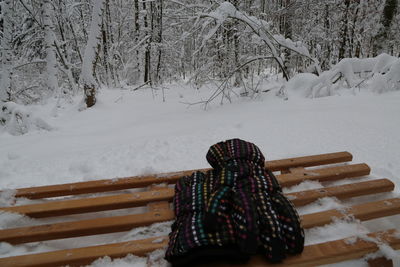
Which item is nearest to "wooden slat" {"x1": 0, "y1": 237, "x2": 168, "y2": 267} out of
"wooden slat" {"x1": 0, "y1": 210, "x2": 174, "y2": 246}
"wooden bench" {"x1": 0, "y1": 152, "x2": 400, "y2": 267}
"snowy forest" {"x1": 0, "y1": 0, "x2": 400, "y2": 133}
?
"wooden bench" {"x1": 0, "y1": 152, "x2": 400, "y2": 267}

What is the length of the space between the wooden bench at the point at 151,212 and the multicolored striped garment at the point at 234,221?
0.33ft

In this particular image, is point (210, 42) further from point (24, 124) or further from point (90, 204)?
point (90, 204)

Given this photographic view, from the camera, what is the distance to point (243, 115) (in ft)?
13.4

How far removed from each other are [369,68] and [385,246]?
5.05 metres

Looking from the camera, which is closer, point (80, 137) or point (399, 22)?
point (80, 137)

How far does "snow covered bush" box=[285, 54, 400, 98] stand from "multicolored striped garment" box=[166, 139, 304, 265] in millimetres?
3869

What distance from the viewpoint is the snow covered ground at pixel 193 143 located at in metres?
1.69

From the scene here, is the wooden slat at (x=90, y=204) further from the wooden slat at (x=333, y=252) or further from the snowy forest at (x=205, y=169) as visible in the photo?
the wooden slat at (x=333, y=252)

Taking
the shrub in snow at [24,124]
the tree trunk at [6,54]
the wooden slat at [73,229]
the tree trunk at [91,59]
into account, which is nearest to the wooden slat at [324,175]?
the wooden slat at [73,229]

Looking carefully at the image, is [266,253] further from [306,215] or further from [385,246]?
[385,246]

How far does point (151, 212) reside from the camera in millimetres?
1655

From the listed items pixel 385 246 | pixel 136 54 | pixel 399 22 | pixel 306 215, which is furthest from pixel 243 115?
pixel 136 54

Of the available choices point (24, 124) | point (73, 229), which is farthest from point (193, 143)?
point (24, 124)

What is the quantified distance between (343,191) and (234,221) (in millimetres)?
961
